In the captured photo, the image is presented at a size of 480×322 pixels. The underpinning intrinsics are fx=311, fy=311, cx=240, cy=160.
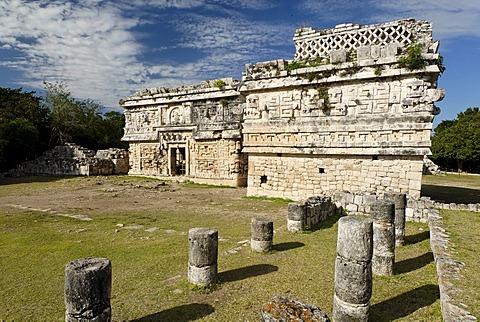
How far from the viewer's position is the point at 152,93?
22.1 metres

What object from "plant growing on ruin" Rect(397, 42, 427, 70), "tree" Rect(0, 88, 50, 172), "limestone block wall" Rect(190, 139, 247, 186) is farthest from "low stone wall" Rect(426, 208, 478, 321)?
"tree" Rect(0, 88, 50, 172)

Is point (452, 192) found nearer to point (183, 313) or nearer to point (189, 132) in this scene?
point (189, 132)

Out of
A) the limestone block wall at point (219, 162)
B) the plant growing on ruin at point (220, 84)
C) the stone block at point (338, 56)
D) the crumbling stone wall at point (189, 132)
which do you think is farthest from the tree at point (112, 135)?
the stone block at point (338, 56)

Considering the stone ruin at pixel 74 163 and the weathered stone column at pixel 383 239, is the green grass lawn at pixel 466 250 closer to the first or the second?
the weathered stone column at pixel 383 239

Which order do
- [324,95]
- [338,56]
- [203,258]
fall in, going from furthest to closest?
[324,95] < [338,56] < [203,258]

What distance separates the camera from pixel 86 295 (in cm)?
365

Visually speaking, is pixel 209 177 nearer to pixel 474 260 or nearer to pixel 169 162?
pixel 169 162

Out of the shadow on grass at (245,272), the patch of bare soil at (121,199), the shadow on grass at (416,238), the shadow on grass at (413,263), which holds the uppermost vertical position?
the shadow on grass at (416,238)

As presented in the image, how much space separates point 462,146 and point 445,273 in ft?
106

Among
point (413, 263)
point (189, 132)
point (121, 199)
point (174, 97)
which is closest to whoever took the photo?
point (413, 263)

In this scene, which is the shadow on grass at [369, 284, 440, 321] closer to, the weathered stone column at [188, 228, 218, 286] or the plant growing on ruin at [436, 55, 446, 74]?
the weathered stone column at [188, 228, 218, 286]

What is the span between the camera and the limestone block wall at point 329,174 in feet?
34.3

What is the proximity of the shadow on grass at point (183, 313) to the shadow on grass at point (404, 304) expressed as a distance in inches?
89.0

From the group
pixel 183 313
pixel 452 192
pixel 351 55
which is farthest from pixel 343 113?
pixel 183 313
